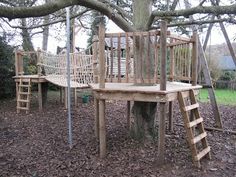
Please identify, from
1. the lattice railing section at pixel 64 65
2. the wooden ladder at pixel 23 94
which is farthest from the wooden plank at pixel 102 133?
the wooden ladder at pixel 23 94

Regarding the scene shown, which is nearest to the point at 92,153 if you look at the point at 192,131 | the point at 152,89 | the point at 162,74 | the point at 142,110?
the point at 142,110

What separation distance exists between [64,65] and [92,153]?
13.3 ft

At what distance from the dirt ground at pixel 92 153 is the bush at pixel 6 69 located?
361 centimetres

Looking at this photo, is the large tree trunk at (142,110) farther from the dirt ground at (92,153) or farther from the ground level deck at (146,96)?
the ground level deck at (146,96)

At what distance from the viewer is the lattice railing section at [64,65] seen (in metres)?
7.84

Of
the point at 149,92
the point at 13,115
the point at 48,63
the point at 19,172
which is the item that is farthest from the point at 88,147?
the point at 48,63

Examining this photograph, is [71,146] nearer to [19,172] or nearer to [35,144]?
[35,144]

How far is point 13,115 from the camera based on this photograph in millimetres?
7297

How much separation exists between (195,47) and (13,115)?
16.4 feet

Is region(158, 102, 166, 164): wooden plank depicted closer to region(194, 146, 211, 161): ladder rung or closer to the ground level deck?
the ground level deck

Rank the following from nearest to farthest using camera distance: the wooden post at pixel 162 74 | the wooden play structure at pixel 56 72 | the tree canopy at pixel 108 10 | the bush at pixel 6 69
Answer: the tree canopy at pixel 108 10 < the wooden post at pixel 162 74 < the wooden play structure at pixel 56 72 < the bush at pixel 6 69

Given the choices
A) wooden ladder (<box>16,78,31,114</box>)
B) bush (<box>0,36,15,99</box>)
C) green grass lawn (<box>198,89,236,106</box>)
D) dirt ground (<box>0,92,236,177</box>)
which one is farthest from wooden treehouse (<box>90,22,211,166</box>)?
bush (<box>0,36,15,99</box>)

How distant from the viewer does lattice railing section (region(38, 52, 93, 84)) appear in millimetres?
7840

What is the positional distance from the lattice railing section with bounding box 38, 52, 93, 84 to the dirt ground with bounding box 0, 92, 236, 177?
6.08 feet
